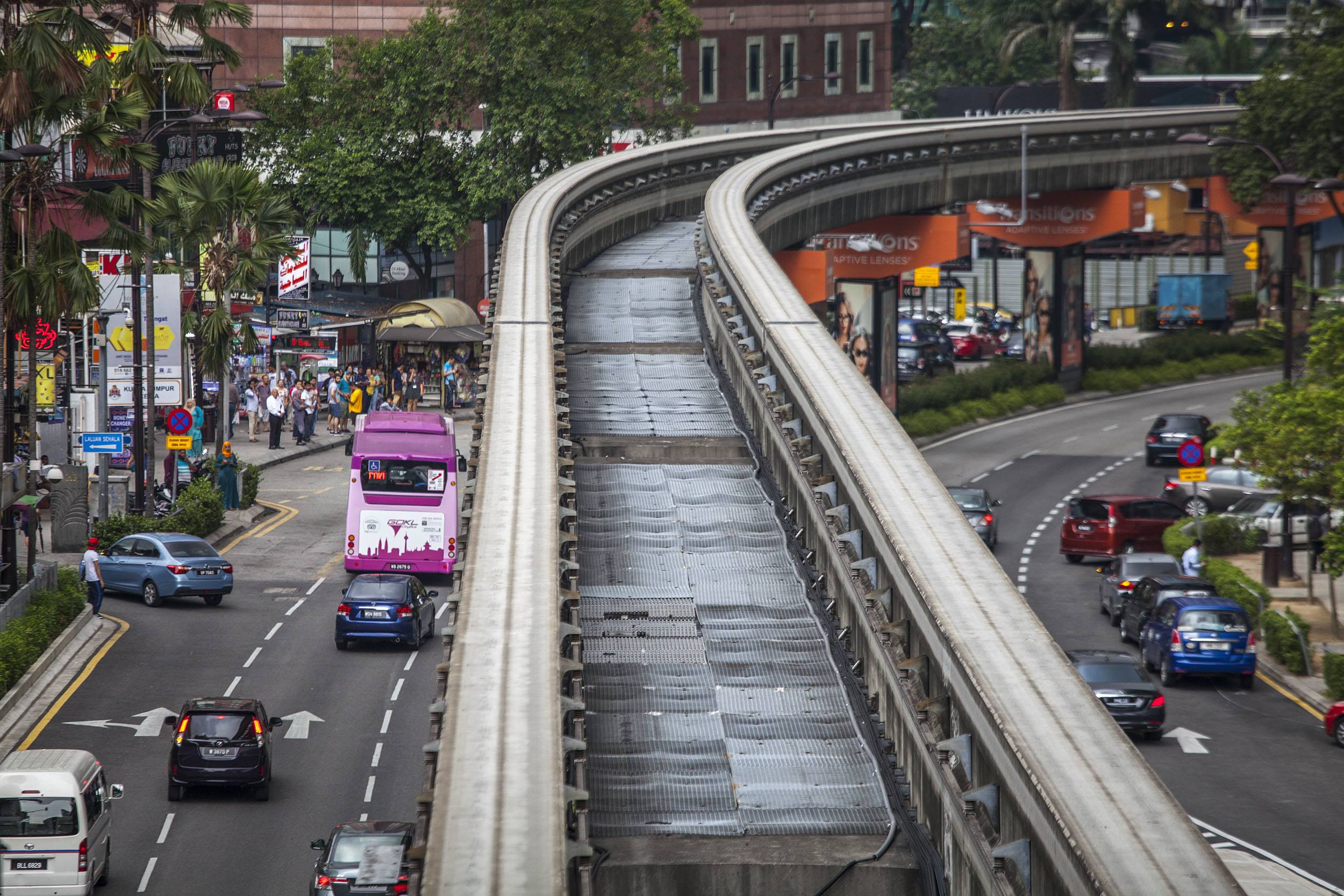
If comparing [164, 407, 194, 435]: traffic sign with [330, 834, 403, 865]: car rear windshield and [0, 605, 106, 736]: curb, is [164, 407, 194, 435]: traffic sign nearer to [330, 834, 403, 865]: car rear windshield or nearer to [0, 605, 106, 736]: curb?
[0, 605, 106, 736]: curb

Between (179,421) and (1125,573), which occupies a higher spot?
(179,421)

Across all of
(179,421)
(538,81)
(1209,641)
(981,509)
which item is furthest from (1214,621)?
(538,81)

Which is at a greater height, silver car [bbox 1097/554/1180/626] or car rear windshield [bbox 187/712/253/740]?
silver car [bbox 1097/554/1180/626]

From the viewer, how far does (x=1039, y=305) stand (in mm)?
73688

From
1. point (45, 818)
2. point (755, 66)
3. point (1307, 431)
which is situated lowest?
point (45, 818)

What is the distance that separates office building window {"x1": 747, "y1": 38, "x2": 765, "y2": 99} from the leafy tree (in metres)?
34.5

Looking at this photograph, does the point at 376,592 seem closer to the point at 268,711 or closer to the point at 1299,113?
the point at 268,711

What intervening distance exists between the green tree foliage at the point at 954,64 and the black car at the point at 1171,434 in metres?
66.1

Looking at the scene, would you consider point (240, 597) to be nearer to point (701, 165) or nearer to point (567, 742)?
point (701, 165)

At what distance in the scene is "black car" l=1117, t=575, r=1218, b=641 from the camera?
128ft

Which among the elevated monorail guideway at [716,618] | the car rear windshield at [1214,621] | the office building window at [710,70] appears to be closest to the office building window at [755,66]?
the office building window at [710,70]

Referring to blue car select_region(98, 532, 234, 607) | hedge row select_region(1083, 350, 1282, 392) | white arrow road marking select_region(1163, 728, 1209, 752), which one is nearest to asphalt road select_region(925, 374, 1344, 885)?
white arrow road marking select_region(1163, 728, 1209, 752)

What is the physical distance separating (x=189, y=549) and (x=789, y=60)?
245 feet

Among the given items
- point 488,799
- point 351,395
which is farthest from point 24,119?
point 351,395
